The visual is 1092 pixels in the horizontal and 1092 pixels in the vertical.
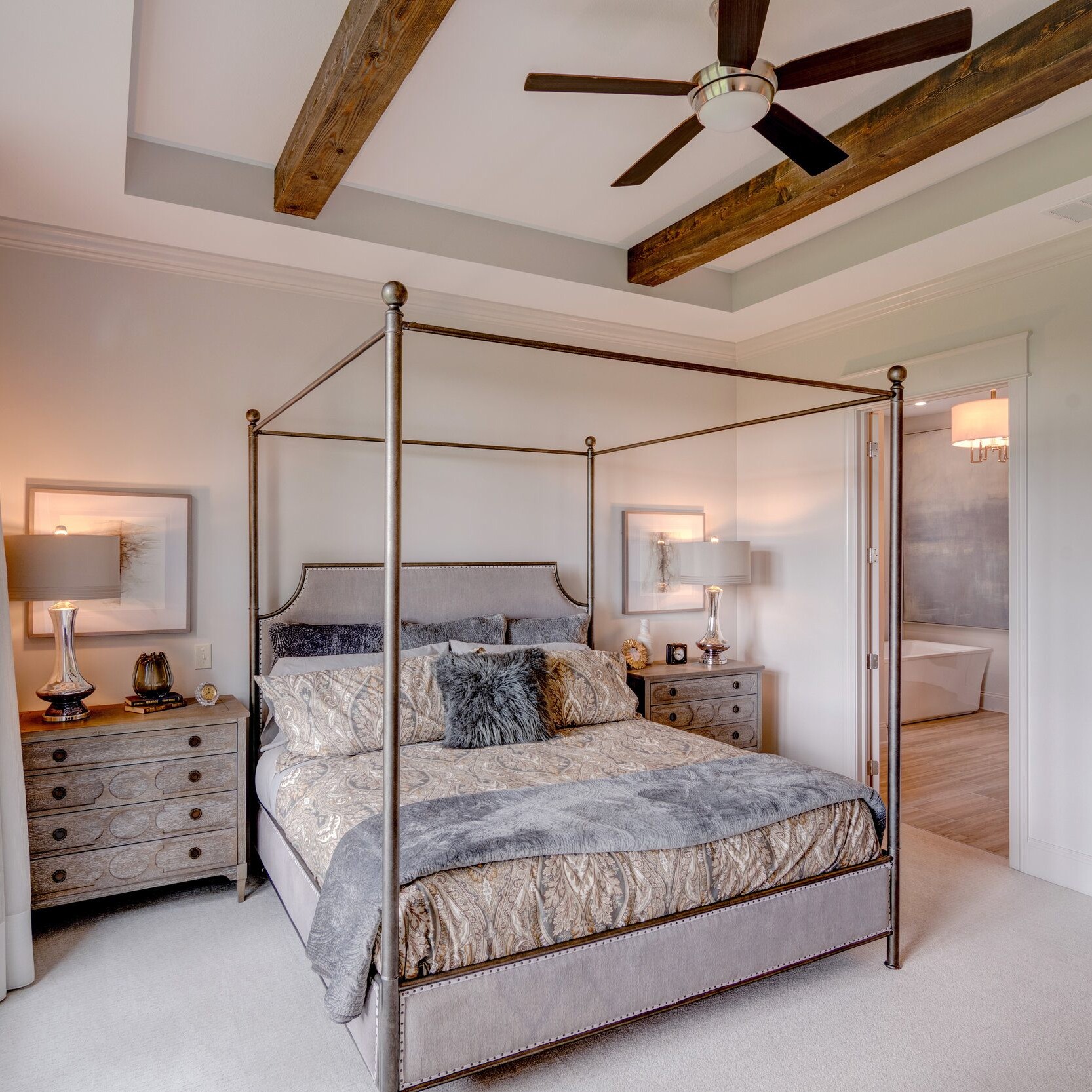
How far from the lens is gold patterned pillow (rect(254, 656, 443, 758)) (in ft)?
9.76

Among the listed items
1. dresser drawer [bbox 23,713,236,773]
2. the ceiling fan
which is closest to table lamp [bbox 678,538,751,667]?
the ceiling fan

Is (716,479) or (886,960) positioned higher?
(716,479)

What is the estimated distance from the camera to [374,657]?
3453 mm

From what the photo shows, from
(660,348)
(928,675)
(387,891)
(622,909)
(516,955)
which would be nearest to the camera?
(387,891)

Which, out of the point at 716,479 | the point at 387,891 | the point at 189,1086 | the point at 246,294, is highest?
the point at 246,294

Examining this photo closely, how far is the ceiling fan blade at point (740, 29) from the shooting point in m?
1.77

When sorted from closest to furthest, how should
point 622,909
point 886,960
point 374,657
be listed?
point 622,909 → point 886,960 → point 374,657

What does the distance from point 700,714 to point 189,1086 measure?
2.87 meters

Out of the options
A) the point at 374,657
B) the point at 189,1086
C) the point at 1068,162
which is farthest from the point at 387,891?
the point at 1068,162

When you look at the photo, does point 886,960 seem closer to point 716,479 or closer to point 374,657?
point 374,657

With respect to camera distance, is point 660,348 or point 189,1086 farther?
point 660,348

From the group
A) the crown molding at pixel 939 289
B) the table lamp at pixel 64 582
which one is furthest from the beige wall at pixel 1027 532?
the table lamp at pixel 64 582

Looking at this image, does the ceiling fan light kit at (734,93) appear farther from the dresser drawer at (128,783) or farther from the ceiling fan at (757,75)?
the dresser drawer at (128,783)

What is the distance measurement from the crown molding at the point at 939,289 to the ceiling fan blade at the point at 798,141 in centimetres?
157
